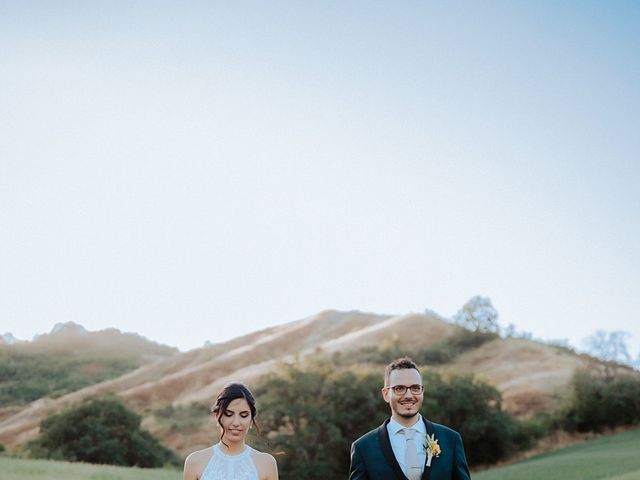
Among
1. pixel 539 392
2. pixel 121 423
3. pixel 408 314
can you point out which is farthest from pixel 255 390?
pixel 408 314

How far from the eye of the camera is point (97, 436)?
116 ft

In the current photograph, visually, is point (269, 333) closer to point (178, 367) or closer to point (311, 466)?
point (178, 367)

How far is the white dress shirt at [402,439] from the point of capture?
5191 mm

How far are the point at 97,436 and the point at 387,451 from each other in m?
33.6

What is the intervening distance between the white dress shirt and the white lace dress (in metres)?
1.10

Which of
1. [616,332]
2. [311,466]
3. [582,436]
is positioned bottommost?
[582,436]

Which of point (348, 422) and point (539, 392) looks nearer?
point (348, 422)

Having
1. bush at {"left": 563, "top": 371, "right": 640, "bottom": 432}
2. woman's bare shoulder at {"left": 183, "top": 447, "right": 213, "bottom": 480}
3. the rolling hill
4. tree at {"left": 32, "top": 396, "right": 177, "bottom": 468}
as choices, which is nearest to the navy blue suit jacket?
woman's bare shoulder at {"left": 183, "top": 447, "right": 213, "bottom": 480}

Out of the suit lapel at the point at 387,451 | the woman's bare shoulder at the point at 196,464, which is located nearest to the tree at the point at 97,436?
the woman's bare shoulder at the point at 196,464

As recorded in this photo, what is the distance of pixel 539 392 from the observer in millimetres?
49156

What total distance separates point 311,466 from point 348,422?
11.5 ft

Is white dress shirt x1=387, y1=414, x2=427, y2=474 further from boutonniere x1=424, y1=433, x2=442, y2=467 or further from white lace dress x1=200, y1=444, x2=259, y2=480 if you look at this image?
Result: white lace dress x1=200, y1=444, x2=259, y2=480

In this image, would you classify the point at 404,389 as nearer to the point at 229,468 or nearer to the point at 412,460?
the point at 412,460

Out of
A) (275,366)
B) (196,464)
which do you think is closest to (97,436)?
(275,366)
